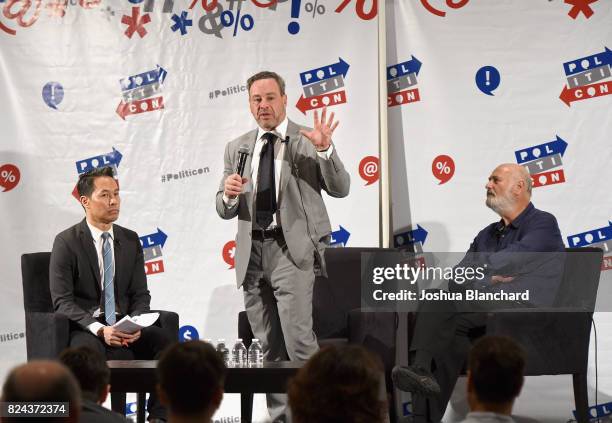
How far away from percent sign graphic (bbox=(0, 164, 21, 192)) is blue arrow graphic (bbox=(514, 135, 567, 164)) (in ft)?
10.8

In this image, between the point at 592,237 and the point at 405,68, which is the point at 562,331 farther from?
the point at 405,68

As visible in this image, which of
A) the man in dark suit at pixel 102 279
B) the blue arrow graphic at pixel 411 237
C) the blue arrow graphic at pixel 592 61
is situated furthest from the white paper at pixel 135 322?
the blue arrow graphic at pixel 592 61

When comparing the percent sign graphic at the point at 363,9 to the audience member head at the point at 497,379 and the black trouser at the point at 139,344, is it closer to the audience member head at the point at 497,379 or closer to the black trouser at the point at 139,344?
the black trouser at the point at 139,344

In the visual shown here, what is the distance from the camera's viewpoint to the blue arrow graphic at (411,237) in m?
5.48

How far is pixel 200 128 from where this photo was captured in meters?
5.62

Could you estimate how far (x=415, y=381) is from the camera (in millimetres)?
3887

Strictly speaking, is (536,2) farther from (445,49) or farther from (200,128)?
(200,128)

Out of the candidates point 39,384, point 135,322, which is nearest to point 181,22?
point 135,322

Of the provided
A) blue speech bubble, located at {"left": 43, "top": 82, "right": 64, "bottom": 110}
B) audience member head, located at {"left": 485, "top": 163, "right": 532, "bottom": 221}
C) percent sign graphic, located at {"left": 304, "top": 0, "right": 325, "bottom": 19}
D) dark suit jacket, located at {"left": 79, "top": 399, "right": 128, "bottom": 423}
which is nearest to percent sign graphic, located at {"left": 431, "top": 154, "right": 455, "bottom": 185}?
audience member head, located at {"left": 485, "top": 163, "right": 532, "bottom": 221}

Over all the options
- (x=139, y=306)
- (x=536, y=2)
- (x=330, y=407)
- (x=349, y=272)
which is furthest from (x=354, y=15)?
(x=330, y=407)

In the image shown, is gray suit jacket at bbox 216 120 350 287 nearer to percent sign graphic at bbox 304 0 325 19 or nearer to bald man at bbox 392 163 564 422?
bald man at bbox 392 163 564 422

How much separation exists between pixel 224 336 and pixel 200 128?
1398 millimetres

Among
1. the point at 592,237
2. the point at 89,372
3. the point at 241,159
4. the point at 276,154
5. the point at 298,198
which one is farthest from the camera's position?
the point at 592,237

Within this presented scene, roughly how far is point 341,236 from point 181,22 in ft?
5.88
